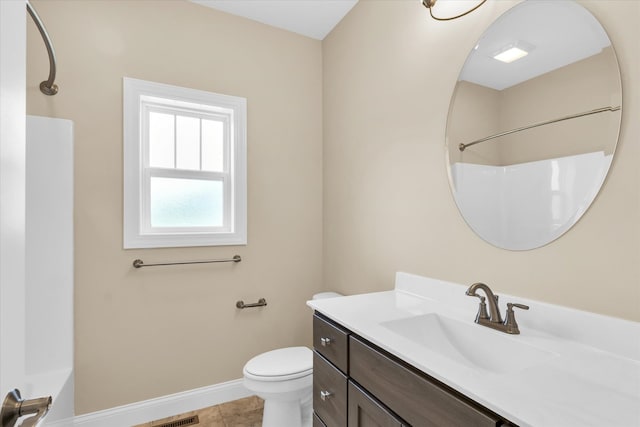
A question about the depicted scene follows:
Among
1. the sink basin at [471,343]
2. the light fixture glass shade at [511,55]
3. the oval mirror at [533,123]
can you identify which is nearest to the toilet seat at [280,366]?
the sink basin at [471,343]

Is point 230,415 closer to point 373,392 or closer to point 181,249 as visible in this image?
point 181,249

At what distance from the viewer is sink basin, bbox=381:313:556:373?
1009mm

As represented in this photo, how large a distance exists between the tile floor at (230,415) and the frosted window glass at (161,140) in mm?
1632

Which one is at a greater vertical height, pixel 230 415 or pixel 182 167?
pixel 182 167

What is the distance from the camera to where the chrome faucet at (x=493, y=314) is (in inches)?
43.3

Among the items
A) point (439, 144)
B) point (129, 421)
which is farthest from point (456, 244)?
point (129, 421)

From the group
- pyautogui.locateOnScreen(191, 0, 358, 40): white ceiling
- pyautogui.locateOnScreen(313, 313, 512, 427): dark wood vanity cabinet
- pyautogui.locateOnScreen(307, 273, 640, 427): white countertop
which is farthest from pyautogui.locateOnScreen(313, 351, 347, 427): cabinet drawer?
pyautogui.locateOnScreen(191, 0, 358, 40): white ceiling

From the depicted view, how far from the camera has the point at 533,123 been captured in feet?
3.88

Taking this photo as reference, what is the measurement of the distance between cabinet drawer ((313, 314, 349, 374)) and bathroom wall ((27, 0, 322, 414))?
1.03 meters

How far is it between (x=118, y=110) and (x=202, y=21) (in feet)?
2.77

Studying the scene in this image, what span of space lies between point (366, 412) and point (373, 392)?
0.09 m

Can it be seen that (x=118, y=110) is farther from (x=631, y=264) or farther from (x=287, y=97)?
(x=631, y=264)

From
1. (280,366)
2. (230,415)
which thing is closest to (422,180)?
(280,366)

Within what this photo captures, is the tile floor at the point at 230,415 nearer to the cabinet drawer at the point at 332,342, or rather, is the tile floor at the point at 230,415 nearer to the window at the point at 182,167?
the cabinet drawer at the point at 332,342
